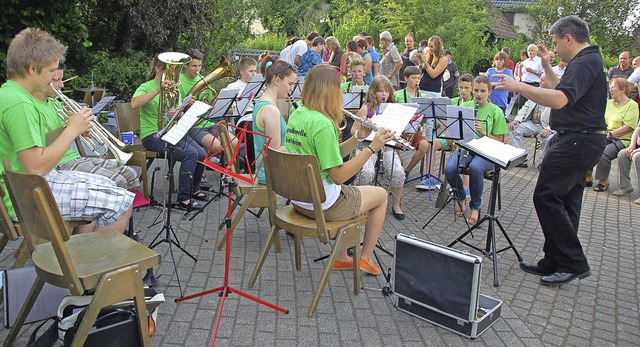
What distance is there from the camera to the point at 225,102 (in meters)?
5.43

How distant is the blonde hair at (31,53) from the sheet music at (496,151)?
3116 mm

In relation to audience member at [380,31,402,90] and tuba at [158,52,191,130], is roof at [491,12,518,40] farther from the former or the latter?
tuba at [158,52,191,130]

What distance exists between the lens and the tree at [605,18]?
83.4ft

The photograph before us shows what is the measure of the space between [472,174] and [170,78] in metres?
3.32

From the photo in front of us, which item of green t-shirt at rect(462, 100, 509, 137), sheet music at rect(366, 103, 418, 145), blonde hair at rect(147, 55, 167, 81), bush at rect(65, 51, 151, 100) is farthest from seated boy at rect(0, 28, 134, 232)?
bush at rect(65, 51, 151, 100)

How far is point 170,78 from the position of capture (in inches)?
214

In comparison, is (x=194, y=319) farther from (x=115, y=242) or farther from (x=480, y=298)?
(x=480, y=298)

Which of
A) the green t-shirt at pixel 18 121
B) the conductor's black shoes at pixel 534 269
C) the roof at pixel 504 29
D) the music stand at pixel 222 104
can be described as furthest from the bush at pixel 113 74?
the roof at pixel 504 29

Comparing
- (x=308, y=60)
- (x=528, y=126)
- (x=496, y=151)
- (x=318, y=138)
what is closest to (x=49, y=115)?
(x=318, y=138)

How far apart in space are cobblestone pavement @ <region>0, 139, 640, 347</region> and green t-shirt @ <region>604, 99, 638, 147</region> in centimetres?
217

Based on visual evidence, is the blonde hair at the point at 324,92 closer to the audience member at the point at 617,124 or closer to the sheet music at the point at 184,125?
the sheet music at the point at 184,125

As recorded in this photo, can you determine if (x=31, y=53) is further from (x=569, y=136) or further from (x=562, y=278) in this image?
(x=562, y=278)

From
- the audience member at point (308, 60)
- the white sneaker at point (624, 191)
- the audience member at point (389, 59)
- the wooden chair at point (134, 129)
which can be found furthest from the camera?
the audience member at point (389, 59)

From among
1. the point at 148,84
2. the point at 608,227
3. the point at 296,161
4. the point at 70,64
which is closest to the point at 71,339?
the point at 296,161
